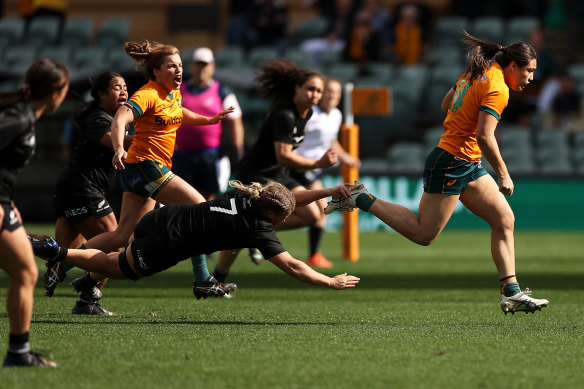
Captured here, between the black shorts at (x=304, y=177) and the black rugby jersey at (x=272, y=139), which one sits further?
the black shorts at (x=304, y=177)

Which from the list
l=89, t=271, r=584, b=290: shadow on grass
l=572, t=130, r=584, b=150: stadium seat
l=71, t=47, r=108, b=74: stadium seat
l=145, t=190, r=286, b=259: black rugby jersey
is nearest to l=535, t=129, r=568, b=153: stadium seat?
l=572, t=130, r=584, b=150: stadium seat

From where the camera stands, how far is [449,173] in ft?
24.1

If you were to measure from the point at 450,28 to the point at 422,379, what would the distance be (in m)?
17.1

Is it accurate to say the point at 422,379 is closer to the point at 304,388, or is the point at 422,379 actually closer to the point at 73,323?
the point at 304,388

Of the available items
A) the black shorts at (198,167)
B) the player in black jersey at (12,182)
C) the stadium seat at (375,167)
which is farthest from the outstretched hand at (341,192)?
the stadium seat at (375,167)

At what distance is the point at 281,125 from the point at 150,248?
8.86 ft

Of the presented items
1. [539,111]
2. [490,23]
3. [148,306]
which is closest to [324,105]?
[148,306]

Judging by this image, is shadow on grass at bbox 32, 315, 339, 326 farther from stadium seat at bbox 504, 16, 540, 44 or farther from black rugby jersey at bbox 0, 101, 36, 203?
stadium seat at bbox 504, 16, 540, 44

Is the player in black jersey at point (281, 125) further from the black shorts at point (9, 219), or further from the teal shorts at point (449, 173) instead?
the black shorts at point (9, 219)

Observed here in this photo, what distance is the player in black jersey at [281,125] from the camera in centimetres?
905

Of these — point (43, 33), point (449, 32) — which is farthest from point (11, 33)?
point (449, 32)

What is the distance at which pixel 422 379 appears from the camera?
512 centimetres

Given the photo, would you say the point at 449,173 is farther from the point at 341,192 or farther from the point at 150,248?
the point at 150,248

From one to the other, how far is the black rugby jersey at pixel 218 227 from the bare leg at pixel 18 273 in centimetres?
152
